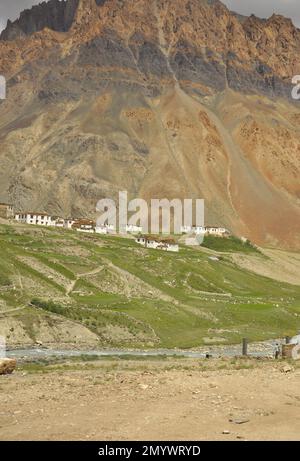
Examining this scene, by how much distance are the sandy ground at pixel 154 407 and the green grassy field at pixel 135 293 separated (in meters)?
42.7

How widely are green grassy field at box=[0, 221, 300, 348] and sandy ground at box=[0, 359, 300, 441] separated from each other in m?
42.7

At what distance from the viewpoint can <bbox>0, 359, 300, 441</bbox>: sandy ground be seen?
72.0ft

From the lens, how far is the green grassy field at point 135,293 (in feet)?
269

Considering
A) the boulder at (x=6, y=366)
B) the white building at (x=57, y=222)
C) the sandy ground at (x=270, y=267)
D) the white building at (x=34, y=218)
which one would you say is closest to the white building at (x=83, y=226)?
the white building at (x=57, y=222)

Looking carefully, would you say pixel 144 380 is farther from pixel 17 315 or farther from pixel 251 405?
pixel 17 315

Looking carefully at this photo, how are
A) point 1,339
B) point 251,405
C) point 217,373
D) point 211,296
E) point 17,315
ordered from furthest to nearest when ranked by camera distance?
1. point 211,296
2. point 17,315
3. point 1,339
4. point 217,373
5. point 251,405

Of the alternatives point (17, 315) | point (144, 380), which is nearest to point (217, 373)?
point (144, 380)

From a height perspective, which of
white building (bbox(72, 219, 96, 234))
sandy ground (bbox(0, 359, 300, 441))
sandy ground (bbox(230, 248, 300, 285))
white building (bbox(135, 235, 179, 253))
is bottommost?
sandy ground (bbox(230, 248, 300, 285))

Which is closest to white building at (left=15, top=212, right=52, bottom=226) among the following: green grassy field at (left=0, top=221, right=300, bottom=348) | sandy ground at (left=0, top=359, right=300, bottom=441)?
green grassy field at (left=0, top=221, right=300, bottom=348)

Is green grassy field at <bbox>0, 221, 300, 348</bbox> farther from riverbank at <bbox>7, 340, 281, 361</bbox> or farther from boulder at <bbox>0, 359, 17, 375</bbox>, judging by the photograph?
boulder at <bbox>0, 359, 17, 375</bbox>

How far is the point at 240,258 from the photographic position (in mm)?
178750

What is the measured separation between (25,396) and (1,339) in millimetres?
39963

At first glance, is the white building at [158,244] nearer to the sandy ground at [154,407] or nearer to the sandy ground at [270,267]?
the sandy ground at [270,267]
